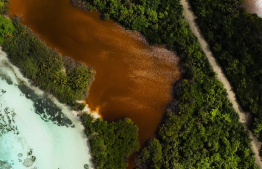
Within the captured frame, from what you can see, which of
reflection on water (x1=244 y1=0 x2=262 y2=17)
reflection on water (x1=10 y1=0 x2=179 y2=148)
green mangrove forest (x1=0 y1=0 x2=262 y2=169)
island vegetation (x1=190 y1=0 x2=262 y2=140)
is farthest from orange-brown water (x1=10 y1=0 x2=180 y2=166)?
reflection on water (x1=244 y1=0 x2=262 y2=17)

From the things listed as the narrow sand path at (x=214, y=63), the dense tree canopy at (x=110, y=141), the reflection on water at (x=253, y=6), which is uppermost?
the reflection on water at (x=253, y=6)

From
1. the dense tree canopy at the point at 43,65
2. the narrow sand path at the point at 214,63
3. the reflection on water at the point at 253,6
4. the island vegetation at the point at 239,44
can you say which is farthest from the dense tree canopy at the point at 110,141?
the reflection on water at the point at 253,6

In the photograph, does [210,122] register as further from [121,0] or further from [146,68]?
[121,0]

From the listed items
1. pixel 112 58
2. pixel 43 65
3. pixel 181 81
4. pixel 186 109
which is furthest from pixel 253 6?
pixel 43 65

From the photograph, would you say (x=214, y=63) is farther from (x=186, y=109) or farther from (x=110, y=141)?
(x=110, y=141)

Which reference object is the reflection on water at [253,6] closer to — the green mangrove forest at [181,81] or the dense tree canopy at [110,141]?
the green mangrove forest at [181,81]
